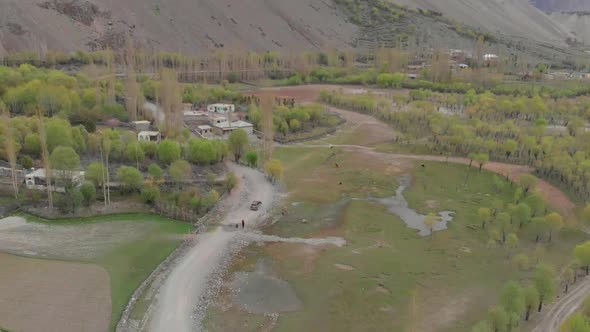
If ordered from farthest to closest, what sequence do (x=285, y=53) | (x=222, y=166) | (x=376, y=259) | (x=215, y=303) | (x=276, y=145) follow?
(x=285, y=53) < (x=276, y=145) < (x=222, y=166) < (x=376, y=259) < (x=215, y=303)

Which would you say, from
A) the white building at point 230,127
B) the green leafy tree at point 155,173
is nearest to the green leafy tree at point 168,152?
the green leafy tree at point 155,173

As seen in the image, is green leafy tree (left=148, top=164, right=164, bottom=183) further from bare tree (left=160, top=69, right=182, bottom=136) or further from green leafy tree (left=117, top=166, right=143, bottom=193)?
bare tree (left=160, top=69, right=182, bottom=136)

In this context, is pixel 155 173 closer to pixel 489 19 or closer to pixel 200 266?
pixel 200 266

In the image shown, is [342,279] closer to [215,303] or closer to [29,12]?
[215,303]

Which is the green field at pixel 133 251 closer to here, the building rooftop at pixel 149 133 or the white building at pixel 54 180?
the white building at pixel 54 180

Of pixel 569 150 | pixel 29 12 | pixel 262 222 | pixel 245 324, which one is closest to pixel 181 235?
pixel 262 222
